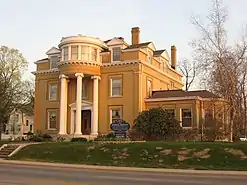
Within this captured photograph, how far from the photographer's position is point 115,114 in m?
44.2

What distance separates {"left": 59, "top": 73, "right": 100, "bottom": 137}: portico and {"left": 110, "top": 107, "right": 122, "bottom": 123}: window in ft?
6.03

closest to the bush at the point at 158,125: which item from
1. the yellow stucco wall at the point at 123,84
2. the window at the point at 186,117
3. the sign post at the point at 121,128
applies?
the sign post at the point at 121,128

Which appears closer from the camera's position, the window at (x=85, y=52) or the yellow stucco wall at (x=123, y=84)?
the yellow stucco wall at (x=123, y=84)

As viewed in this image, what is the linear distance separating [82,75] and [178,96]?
1125 cm

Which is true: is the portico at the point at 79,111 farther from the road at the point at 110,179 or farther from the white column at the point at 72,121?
the road at the point at 110,179

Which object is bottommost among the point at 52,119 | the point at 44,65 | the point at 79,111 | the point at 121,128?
the point at 121,128

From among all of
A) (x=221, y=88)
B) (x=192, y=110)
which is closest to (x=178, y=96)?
(x=192, y=110)

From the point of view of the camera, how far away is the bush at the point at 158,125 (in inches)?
1307

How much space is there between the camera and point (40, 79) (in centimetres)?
5006

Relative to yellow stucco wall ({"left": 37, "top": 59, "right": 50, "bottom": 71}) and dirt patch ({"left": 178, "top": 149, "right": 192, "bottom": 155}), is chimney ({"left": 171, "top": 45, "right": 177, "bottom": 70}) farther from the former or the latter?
dirt patch ({"left": 178, "top": 149, "right": 192, "bottom": 155})

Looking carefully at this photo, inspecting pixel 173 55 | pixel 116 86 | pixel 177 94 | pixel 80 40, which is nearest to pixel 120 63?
pixel 116 86

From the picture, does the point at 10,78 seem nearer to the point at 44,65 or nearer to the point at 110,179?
the point at 44,65

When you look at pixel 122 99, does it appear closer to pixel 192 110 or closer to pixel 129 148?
pixel 192 110

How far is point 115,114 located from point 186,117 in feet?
27.4
